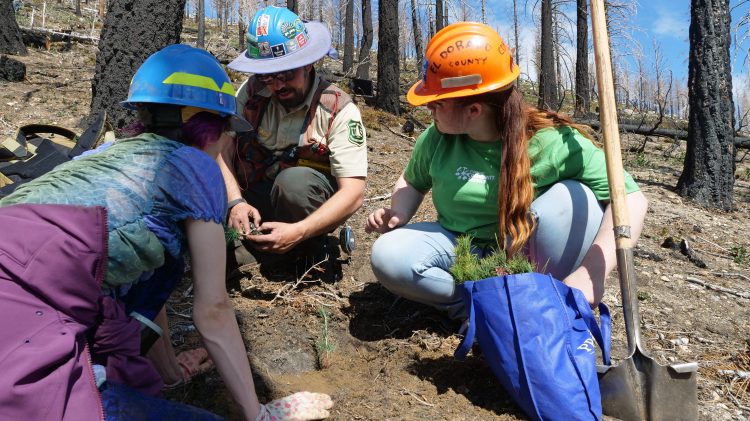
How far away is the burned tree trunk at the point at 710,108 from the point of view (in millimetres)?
5566

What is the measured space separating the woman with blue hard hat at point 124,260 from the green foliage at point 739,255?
11.2ft

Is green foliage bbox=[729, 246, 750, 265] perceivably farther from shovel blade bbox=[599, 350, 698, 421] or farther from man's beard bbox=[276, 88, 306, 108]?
man's beard bbox=[276, 88, 306, 108]

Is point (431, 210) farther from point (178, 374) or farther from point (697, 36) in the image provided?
point (697, 36)

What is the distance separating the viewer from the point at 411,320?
111 inches

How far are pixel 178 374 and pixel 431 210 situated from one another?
8.35 feet

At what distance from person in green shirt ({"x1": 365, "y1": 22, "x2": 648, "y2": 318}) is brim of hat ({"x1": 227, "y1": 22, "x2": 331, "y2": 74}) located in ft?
1.94

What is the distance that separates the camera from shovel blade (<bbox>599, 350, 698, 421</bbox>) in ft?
6.37

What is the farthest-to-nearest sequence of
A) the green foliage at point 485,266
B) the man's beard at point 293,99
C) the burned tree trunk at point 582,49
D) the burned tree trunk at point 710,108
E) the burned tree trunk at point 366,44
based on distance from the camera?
the burned tree trunk at point 582,49 → the burned tree trunk at point 366,44 → the burned tree trunk at point 710,108 → the man's beard at point 293,99 → the green foliage at point 485,266

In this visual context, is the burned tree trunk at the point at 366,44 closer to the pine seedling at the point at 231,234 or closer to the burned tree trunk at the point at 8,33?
the burned tree trunk at the point at 8,33

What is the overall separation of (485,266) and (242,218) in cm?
120

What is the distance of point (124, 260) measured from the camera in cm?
147

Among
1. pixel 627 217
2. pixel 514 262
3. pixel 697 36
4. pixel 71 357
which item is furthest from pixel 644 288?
pixel 697 36

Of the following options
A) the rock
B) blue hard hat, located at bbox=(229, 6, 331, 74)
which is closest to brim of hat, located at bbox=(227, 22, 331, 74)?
blue hard hat, located at bbox=(229, 6, 331, 74)

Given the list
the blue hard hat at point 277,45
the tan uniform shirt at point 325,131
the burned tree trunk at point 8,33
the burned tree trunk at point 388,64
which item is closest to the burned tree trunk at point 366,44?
the burned tree trunk at point 388,64
